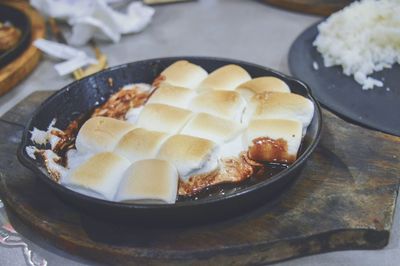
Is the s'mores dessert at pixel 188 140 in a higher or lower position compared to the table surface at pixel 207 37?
higher

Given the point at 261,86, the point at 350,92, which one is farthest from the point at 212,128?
the point at 350,92

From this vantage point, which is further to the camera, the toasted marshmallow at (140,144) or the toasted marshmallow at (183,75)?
the toasted marshmallow at (183,75)

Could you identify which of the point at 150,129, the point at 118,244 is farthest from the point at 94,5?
the point at 118,244

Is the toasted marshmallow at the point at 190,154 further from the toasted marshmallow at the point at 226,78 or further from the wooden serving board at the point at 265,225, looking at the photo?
the toasted marshmallow at the point at 226,78

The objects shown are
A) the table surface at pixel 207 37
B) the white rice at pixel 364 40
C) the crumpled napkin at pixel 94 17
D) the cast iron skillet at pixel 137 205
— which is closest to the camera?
the cast iron skillet at pixel 137 205

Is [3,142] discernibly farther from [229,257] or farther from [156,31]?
[156,31]

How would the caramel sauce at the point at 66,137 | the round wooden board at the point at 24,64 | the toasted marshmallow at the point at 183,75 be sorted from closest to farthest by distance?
the caramel sauce at the point at 66,137, the toasted marshmallow at the point at 183,75, the round wooden board at the point at 24,64

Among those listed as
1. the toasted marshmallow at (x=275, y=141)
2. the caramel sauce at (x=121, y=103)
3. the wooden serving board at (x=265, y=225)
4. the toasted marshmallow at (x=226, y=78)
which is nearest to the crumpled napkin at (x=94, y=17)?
the caramel sauce at (x=121, y=103)

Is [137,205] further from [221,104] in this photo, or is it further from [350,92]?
[350,92]
